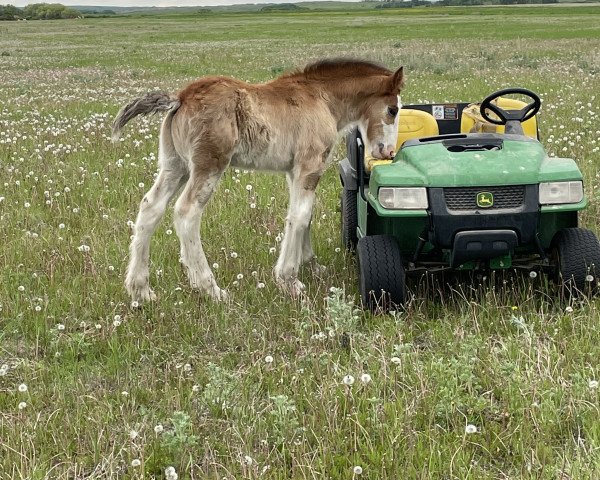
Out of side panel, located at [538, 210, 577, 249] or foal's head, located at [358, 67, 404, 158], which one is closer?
side panel, located at [538, 210, 577, 249]

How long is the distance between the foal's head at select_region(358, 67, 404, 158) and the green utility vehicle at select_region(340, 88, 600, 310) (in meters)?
0.86

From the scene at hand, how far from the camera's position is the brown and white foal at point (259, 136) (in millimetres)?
6059

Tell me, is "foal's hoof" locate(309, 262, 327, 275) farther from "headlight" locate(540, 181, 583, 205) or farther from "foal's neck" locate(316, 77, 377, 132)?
"headlight" locate(540, 181, 583, 205)

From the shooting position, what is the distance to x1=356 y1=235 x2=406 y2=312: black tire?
211 inches

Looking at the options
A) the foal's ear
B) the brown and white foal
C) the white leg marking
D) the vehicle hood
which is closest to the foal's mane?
the brown and white foal

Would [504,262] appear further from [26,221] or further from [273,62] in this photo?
[273,62]

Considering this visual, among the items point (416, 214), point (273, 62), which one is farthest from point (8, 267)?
point (273, 62)

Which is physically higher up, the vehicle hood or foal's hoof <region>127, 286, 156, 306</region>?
the vehicle hood

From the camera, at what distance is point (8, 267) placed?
6609mm

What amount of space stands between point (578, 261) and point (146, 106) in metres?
3.75

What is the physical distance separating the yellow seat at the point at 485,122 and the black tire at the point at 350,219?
1.37m

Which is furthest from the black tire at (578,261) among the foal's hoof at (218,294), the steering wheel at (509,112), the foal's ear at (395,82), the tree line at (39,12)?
the tree line at (39,12)

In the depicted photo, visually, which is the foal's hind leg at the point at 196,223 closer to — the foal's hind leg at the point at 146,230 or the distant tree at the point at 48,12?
the foal's hind leg at the point at 146,230

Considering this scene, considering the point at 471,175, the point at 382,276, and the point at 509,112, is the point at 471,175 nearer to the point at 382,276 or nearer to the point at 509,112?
the point at 382,276
